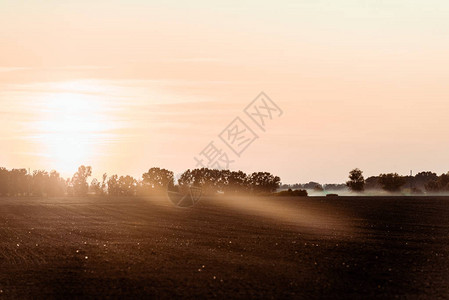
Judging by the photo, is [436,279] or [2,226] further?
[2,226]

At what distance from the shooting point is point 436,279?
23797 millimetres

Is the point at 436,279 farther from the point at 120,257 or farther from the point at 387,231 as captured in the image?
the point at 387,231

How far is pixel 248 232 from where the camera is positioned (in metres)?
43.2

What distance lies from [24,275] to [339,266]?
10.5 m

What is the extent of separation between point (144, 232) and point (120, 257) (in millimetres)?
14147

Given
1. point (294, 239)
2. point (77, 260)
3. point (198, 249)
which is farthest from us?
point (294, 239)

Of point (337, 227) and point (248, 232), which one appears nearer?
point (248, 232)

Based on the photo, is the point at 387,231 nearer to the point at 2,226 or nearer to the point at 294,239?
the point at 294,239

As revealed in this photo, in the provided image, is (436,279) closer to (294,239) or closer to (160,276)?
(160,276)

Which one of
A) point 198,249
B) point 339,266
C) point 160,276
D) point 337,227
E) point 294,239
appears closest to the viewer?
point 160,276

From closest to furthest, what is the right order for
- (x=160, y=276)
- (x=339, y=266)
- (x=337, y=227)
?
(x=160, y=276) < (x=339, y=266) < (x=337, y=227)

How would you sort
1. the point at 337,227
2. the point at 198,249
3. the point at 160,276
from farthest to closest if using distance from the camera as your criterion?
the point at 337,227, the point at 198,249, the point at 160,276

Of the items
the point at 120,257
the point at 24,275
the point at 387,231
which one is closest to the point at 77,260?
the point at 120,257

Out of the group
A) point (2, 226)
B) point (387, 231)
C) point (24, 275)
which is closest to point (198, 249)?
point (24, 275)
